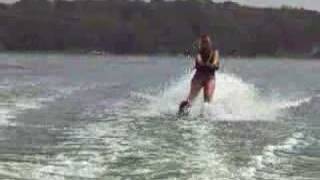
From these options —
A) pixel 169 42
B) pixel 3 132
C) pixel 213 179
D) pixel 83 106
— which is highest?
pixel 213 179

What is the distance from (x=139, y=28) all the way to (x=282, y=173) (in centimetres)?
13609

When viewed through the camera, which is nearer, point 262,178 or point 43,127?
point 262,178

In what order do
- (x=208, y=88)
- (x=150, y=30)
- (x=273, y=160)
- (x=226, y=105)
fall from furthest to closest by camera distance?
1. (x=150, y=30)
2. (x=226, y=105)
3. (x=208, y=88)
4. (x=273, y=160)

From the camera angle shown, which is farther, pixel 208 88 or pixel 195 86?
pixel 208 88

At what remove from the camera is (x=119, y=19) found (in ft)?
517

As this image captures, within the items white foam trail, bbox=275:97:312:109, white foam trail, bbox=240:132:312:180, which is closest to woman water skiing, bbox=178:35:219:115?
white foam trail, bbox=240:132:312:180

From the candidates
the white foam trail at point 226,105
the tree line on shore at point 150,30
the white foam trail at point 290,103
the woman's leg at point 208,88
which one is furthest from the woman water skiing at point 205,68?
the tree line on shore at point 150,30

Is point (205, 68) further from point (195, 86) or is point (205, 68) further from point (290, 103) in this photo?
point (290, 103)

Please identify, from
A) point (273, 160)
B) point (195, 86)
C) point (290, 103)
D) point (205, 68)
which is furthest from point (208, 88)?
point (273, 160)

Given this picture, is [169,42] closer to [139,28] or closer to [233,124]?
[139,28]

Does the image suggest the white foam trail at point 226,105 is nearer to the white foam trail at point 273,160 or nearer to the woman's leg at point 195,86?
the woman's leg at point 195,86

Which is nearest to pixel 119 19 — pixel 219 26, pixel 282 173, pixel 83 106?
pixel 219 26

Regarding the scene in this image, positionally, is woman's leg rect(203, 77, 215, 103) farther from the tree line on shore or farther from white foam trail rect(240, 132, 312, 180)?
the tree line on shore

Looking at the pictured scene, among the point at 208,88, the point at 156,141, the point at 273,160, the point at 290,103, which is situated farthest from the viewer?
the point at 290,103
